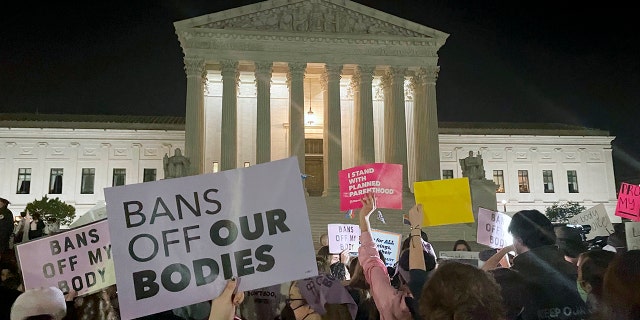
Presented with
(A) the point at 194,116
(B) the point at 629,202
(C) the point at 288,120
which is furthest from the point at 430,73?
(B) the point at 629,202

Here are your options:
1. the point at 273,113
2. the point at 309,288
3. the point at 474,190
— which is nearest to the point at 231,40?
the point at 273,113

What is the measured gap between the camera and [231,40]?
36.8 meters

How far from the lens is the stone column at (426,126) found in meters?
36.9

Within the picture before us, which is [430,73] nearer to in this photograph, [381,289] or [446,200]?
[446,200]

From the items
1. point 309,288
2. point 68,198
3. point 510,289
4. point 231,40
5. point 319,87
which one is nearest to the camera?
point 510,289

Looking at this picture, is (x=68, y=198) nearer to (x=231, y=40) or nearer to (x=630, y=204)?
(x=231, y=40)

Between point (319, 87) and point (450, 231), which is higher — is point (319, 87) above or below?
above

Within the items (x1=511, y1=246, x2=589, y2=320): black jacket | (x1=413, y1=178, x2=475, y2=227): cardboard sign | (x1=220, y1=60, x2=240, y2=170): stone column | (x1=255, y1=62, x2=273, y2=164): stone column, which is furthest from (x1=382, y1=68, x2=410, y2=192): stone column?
(x1=511, y1=246, x2=589, y2=320): black jacket

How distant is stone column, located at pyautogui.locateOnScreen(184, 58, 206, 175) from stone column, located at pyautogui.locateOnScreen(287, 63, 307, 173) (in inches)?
221

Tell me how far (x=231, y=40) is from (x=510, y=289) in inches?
1349

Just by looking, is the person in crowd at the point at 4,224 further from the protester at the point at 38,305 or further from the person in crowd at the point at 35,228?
the protester at the point at 38,305

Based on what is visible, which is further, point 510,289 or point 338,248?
point 338,248

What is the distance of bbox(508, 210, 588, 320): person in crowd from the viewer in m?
4.33

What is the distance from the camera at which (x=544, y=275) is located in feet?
14.5
